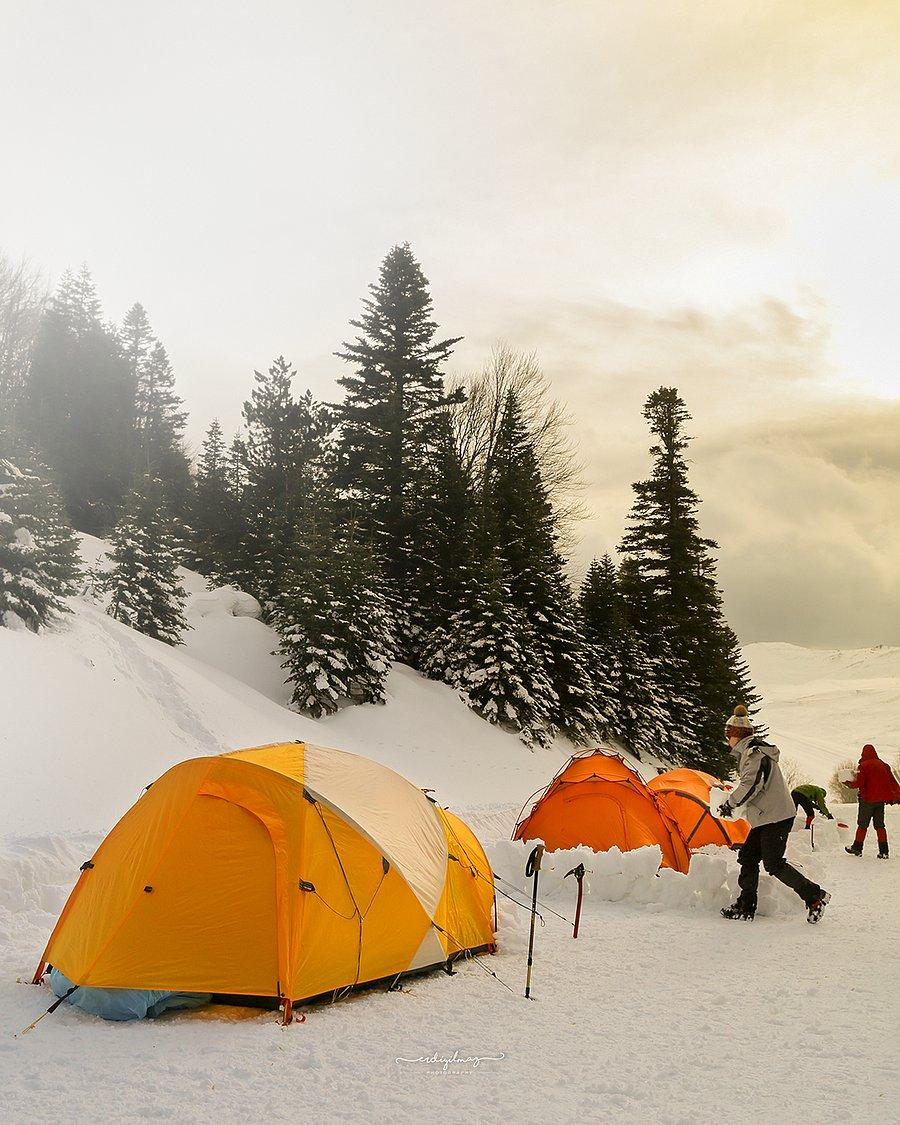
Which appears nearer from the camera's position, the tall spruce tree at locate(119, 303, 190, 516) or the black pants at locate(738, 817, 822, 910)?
the black pants at locate(738, 817, 822, 910)

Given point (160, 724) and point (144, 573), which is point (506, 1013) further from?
point (144, 573)

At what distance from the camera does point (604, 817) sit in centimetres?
1080

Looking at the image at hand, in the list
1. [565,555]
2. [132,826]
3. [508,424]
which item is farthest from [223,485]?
[132,826]

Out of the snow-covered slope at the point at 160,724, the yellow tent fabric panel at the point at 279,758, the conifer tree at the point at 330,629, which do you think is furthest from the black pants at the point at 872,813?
the conifer tree at the point at 330,629

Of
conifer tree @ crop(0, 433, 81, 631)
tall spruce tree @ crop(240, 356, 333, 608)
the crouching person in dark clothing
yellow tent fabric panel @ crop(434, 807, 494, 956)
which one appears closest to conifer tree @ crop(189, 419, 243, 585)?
tall spruce tree @ crop(240, 356, 333, 608)

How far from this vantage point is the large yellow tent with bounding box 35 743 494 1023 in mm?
5484

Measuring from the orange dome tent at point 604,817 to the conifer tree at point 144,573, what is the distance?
1304 centimetres

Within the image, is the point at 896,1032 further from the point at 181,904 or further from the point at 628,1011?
the point at 181,904

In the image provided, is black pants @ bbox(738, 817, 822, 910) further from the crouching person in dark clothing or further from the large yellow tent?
the crouching person in dark clothing

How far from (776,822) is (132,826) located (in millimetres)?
6030

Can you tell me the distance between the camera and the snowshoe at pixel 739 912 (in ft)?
27.1

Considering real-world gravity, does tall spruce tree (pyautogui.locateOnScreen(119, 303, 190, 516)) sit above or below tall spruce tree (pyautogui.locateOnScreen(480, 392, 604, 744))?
above

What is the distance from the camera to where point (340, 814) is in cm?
619

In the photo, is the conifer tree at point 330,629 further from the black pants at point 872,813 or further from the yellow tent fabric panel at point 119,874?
the yellow tent fabric panel at point 119,874
